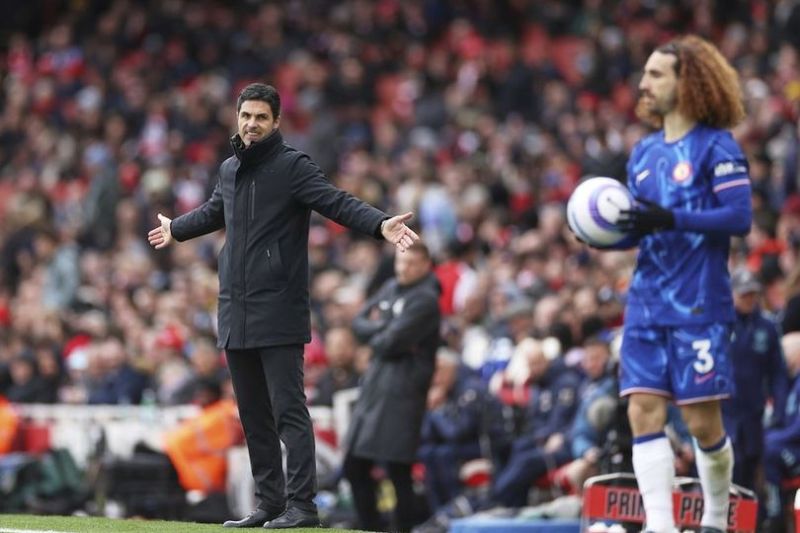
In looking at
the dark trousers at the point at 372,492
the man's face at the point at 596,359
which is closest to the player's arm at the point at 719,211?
the man's face at the point at 596,359

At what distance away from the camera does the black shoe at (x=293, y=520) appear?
844 centimetres

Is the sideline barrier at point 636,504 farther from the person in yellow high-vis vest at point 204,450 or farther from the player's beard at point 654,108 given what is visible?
the person in yellow high-vis vest at point 204,450

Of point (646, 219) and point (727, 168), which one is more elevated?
point (727, 168)

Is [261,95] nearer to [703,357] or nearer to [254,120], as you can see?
[254,120]

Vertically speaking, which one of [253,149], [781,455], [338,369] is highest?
[253,149]

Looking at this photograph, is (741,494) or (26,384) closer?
(741,494)

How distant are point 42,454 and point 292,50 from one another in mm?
10906

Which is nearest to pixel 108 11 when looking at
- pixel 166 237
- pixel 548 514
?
pixel 548 514

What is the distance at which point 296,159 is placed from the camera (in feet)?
28.3

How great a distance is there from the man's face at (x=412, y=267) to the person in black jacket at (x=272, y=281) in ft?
10.8

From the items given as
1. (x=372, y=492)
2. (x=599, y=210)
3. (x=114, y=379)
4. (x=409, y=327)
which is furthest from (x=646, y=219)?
(x=114, y=379)

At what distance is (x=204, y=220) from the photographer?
29.1 ft

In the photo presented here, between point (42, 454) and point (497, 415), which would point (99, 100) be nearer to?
point (42, 454)

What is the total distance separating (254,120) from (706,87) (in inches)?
85.8
